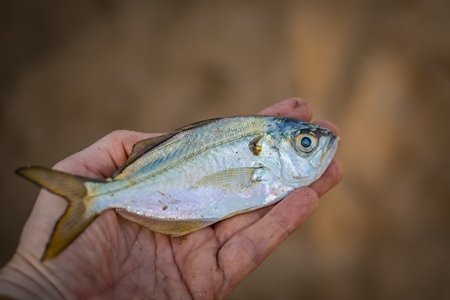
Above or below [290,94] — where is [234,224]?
below

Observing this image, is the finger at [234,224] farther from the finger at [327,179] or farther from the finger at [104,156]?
the finger at [104,156]

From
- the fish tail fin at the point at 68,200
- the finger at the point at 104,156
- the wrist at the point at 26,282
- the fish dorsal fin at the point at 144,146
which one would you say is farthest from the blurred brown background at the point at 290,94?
the wrist at the point at 26,282

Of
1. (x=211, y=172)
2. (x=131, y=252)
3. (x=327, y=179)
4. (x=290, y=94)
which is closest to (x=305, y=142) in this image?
(x=327, y=179)

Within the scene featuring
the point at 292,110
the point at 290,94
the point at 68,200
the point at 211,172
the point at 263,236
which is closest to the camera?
the point at 68,200

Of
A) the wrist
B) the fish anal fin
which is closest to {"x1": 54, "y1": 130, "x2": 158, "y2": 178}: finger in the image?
the fish anal fin

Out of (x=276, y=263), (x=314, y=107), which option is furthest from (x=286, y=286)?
(x=314, y=107)

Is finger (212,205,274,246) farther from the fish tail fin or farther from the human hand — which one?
the fish tail fin

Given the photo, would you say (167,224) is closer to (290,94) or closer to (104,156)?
(104,156)

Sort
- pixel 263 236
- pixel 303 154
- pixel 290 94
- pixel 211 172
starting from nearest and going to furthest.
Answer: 1. pixel 263 236
2. pixel 211 172
3. pixel 303 154
4. pixel 290 94
